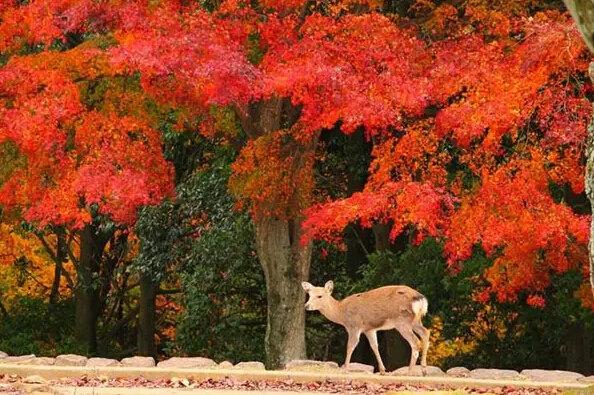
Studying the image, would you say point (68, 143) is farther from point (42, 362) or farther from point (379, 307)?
point (379, 307)

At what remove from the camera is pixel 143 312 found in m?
28.1

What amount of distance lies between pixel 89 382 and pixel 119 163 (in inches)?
227

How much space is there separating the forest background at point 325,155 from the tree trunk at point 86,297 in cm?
588

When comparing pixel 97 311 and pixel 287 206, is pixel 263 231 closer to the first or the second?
pixel 287 206

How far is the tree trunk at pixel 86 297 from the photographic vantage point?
28750mm

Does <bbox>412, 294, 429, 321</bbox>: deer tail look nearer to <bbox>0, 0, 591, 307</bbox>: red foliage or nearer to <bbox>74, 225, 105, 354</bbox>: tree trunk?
<bbox>0, 0, 591, 307</bbox>: red foliage

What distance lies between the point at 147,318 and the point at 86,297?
6.30 feet

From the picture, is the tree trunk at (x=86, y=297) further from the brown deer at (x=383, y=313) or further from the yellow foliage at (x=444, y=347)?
the brown deer at (x=383, y=313)

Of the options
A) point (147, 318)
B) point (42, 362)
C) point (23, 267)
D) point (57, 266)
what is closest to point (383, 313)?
point (42, 362)

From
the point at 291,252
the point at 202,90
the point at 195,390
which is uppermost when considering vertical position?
the point at 202,90

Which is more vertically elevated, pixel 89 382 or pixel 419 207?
pixel 419 207

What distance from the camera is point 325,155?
2155 centimetres

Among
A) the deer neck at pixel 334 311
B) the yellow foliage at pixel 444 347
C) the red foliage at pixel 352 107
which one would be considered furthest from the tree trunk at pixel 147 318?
the deer neck at pixel 334 311

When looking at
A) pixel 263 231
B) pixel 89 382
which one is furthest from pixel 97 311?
pixel 89 382
